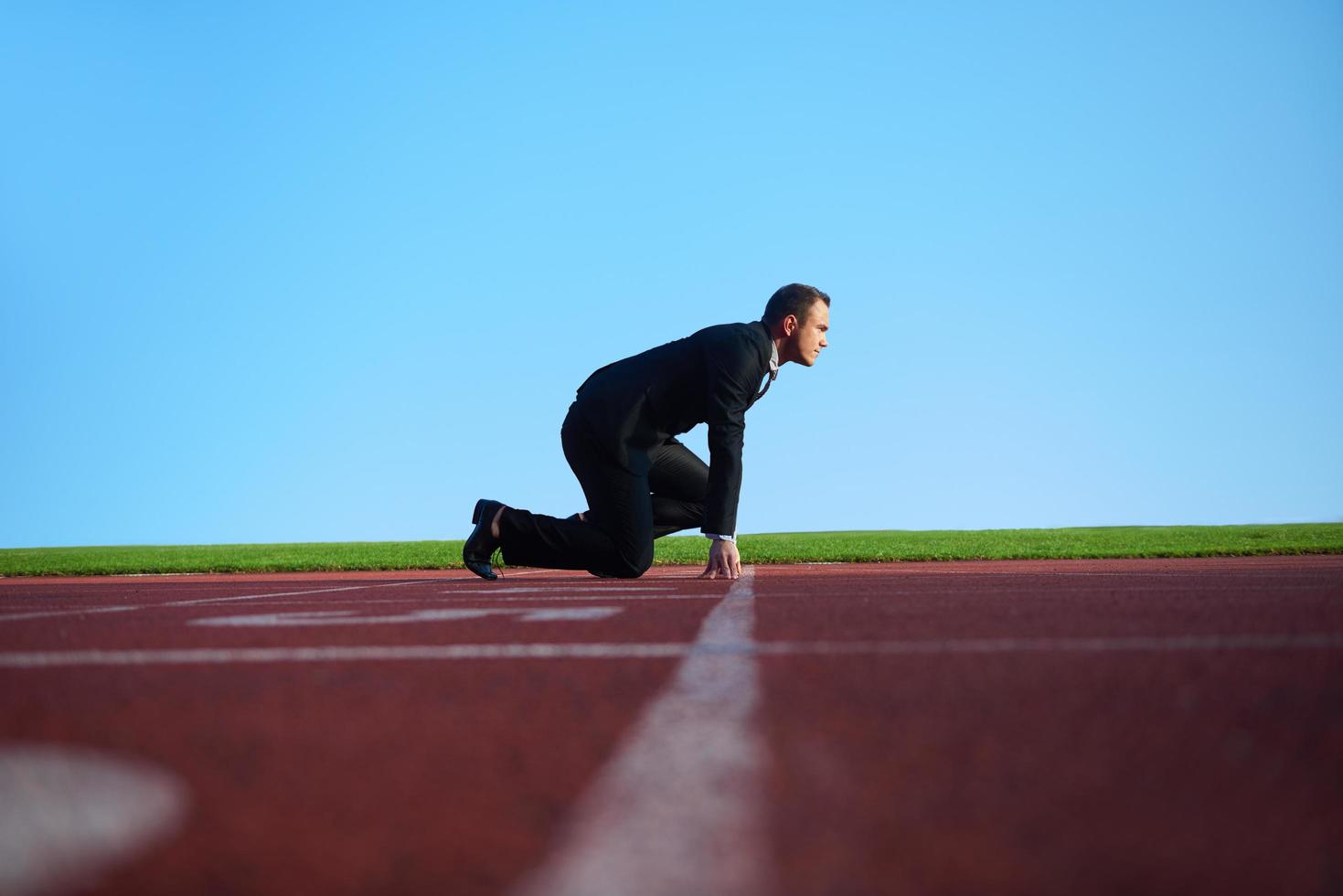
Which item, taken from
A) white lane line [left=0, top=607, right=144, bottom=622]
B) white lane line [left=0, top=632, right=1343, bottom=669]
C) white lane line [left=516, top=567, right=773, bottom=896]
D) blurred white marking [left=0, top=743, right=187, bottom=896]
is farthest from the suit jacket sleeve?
blurred white marking [left=0, top=743, right=187, bottom=896]

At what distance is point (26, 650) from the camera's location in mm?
2791

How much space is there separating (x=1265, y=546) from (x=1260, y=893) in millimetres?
13797

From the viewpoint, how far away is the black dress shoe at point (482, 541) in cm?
632

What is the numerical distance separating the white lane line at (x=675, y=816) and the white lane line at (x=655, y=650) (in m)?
0.69

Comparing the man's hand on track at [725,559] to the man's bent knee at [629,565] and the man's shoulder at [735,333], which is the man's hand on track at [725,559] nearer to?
the man's bent knee at [629,565]

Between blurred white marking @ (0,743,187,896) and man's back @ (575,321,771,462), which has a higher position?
man's back @ (575,321,771,462)

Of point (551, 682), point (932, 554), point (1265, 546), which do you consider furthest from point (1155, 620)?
point (1265, 546)

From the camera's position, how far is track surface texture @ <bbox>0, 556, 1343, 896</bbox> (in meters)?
1.03

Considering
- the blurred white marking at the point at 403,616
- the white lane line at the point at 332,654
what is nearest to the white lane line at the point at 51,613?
the blurred white marking at the point at 403,616

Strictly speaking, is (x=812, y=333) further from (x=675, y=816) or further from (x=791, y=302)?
(x=675, y=816)

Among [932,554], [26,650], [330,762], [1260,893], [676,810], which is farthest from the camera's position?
[932,554]

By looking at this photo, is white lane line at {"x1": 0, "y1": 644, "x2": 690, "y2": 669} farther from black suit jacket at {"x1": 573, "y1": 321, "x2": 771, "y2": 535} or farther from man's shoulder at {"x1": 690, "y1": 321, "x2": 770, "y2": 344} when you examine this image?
man's shoulder at {"x1": 690, "y1": 321, "x2": 770, "y2": 344}

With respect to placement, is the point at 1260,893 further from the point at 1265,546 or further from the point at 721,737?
the point at 1265,546

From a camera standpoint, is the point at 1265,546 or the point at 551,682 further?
the point at 1265,546
